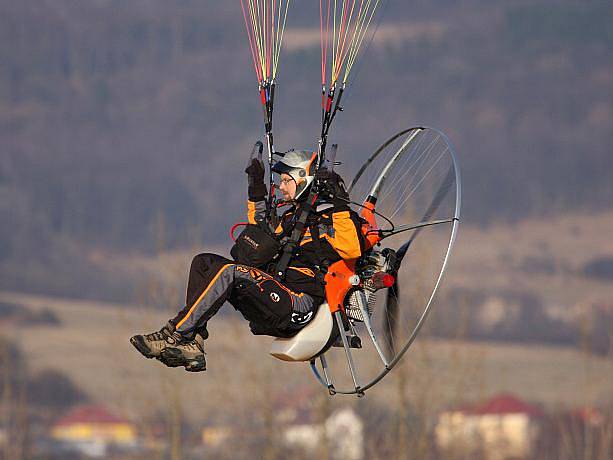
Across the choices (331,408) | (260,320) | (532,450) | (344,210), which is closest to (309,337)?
(260,320)

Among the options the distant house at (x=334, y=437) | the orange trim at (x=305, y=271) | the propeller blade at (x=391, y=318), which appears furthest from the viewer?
the distant house at (x=334, y=437)

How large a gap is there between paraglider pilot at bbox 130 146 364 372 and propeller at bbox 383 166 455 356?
779 millimetres

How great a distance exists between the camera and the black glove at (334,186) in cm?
1472

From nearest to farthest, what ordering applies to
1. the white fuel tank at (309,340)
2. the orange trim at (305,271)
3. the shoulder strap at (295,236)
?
the shoulder strap at (295,236)
the white fuel tank at (309,340)
the orange trim at (305,271)

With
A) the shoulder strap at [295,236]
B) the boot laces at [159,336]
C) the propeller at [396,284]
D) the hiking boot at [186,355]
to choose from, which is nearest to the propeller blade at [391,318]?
the propeller at [396,284]

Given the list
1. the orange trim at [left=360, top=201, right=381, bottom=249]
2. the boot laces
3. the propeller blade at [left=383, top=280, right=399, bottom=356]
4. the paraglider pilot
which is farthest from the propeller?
the boot laces

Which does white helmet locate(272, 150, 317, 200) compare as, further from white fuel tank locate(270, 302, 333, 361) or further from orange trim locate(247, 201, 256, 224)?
white fuel tank locate(270, 302, 333, 361)

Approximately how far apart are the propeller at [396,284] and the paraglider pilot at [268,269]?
2.56 feet

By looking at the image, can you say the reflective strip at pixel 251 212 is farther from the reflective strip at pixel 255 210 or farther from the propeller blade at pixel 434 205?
the propeller blade at pixel 434 205

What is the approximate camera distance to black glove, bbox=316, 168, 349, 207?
14719 mm

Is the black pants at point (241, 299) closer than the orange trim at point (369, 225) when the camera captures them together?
Yes

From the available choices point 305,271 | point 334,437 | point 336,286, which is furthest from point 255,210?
point 334,437

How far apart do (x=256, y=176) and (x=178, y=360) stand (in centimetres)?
211

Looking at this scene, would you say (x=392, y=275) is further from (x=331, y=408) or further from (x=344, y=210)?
(x=331, y=408)
